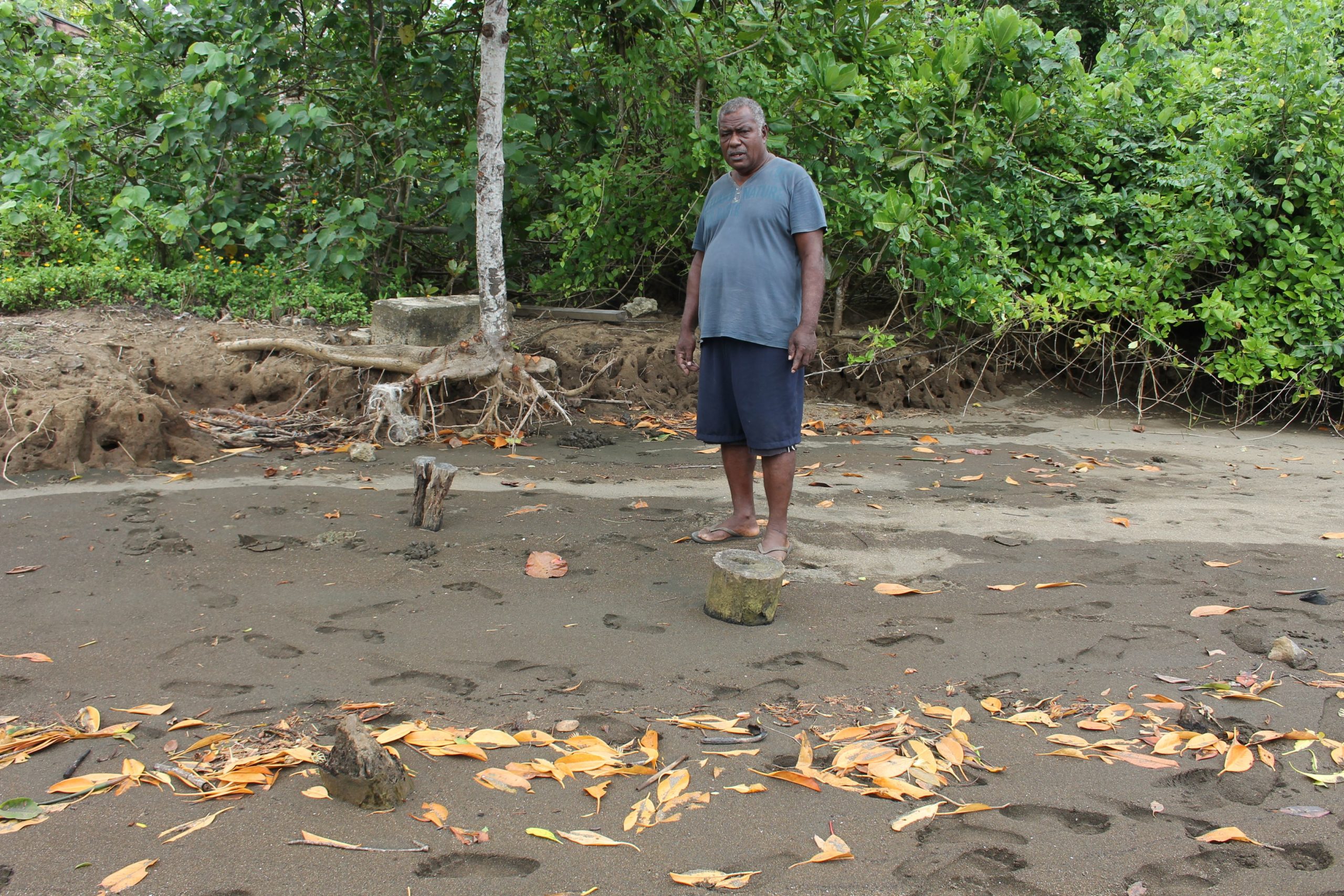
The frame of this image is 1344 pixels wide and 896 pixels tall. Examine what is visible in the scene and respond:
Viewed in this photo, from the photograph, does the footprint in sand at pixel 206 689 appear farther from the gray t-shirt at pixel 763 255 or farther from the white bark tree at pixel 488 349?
the white bark tree at pixel 488 349

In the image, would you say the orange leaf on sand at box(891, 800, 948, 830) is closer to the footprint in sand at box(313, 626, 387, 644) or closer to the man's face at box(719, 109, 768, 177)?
the footprint in sand at box(313, 626, 387, 644)

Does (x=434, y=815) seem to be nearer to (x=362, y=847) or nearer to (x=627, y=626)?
(x=362, y=847)

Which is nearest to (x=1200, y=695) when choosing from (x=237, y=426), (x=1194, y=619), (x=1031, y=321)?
(x=1194, y=619)

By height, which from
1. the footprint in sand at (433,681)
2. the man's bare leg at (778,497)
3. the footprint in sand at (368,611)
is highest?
the man's bare leg at (778,497)

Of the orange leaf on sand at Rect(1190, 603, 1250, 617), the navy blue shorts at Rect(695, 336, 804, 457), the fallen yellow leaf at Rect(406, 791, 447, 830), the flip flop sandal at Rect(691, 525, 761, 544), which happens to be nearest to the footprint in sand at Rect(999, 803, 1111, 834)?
the fallen yellow leaf at Rect(406, 791, 447, 830)

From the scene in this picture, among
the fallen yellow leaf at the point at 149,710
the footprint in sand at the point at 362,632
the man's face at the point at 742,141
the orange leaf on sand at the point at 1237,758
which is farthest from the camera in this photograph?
the man's face at the point at 742,141

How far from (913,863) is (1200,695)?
129 centimetres

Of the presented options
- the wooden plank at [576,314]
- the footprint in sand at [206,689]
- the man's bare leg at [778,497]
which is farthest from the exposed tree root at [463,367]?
the footprint in sand at [206,689]

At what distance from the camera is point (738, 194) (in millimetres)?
3828

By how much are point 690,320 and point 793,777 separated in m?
2.32

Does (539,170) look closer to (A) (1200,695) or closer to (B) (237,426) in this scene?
(B) (237,426)

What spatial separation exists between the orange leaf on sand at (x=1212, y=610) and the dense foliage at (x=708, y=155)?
10.9 ft

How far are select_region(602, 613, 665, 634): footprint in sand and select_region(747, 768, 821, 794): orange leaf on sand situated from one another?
897 millimetres

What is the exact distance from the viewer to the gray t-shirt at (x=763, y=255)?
374cm
